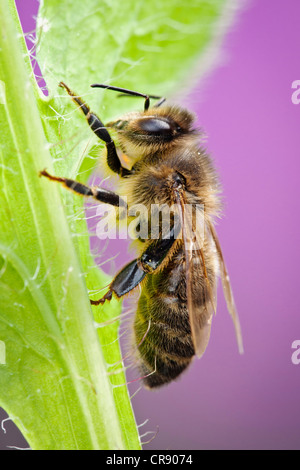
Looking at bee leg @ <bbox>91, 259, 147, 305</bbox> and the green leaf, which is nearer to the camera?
the green leaf

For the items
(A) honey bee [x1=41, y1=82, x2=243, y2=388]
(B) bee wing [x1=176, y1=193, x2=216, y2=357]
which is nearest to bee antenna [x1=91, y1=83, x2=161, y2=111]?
(A) honey bee [x1=41, y1=82, x2=243, y2=388]

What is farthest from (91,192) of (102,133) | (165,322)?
(165,322)

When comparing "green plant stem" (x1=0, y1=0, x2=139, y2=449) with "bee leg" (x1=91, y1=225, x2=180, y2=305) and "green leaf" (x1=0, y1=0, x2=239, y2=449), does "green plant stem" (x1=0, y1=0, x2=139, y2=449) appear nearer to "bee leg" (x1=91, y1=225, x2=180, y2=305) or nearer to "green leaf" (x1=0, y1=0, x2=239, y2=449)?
"green leaf" (x1=0, y1=0, x2=239, y2=449)

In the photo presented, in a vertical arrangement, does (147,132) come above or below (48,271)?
above

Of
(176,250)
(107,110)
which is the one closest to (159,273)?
(176,250)

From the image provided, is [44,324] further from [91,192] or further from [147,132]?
[147,132]

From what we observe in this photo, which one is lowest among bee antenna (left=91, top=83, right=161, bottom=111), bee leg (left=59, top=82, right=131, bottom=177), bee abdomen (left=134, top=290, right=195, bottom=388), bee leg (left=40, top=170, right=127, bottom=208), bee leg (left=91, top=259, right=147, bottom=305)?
bee abdomen (left=134, top=290, right=195, bottom=388)

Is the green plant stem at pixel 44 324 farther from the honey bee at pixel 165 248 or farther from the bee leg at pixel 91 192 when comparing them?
the honey bee at pixel 165 248
